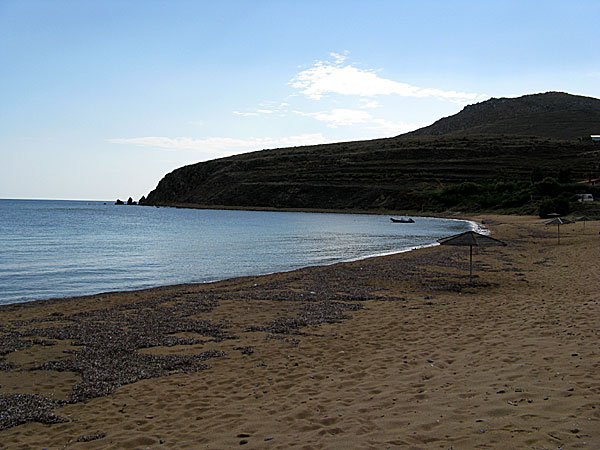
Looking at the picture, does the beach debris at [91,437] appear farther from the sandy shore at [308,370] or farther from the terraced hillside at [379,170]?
the terraced hillside at [379,170]

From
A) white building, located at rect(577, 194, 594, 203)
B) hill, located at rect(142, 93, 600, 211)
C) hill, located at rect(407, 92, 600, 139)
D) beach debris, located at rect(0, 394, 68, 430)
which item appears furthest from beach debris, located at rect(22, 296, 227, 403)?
hill, located at rect(407, 92, 600, 139)

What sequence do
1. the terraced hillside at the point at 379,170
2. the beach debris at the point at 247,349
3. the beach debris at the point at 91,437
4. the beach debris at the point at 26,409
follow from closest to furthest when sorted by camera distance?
the beach debris at the point at 91,437 < the beach debris at the point at 26,409 < the beach debris at the point at 247,349 < the terraced hillside at the point at 379,170

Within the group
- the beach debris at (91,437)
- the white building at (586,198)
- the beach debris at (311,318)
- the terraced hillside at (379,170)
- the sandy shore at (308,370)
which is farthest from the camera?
the terraced hillside at (379,170)

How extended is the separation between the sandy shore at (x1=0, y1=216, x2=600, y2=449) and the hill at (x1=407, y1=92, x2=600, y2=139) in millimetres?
145805

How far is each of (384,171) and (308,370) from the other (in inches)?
4247

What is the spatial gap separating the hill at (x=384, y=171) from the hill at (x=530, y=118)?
1275 mm

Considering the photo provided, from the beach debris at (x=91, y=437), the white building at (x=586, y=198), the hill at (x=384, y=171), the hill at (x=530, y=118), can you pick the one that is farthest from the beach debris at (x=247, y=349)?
the hill at (x=530, y=118)

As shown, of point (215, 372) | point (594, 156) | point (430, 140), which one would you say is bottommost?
point (215, 372)

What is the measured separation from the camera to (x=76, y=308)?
1324 centimetres

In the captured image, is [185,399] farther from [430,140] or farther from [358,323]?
[430,140]

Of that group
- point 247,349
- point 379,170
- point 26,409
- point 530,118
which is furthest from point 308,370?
point 530,118

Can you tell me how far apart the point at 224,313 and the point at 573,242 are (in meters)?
24.2

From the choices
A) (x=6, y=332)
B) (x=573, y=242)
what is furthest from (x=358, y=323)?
(x=573, y=242)

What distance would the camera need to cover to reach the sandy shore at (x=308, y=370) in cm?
529
